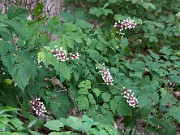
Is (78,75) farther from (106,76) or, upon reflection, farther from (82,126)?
(82,126)

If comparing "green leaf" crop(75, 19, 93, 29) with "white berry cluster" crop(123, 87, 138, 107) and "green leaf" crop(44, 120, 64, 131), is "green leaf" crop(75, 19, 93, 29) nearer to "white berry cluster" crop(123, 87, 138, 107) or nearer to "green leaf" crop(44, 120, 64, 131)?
"white berry cluster" crop(123, 87, 138, 107)

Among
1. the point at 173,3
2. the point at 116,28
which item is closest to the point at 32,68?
the point at 116,28

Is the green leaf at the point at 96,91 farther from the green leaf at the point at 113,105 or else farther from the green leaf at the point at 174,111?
the green leaf at the point at 174,111

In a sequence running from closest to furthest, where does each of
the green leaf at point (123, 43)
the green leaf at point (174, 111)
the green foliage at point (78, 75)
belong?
1. the green foliage at point (78, 75)
2. the green leaf at point (174, 111)
3. the green leaf at point (123, 43)

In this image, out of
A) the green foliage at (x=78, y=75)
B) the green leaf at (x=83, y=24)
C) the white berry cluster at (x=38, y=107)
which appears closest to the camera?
the green foliage at (x=78, y=75)

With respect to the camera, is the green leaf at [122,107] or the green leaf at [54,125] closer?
the green leaf at [54,125]

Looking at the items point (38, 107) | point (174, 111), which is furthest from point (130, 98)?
point (38, 107)

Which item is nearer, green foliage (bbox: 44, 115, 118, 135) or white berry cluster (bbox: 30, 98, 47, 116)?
green foliage (bbox: 44, 115, 118, 135)

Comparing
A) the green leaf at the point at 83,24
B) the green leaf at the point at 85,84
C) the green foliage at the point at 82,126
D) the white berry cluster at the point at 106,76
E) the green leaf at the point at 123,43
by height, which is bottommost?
the green foliage at the point at 82,126

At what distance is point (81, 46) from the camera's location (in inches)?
131

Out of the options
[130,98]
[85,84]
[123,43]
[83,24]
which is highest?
[83,24]

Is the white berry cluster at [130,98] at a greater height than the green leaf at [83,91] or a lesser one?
lesser

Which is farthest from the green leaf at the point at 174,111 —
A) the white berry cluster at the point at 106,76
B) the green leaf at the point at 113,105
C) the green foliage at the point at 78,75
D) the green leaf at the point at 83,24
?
the green leaf at the point at 83,24

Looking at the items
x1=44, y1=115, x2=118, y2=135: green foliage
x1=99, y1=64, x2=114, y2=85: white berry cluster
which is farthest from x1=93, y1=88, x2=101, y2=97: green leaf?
x1=44, y1=115, x2=118, y2=135: green foliage
